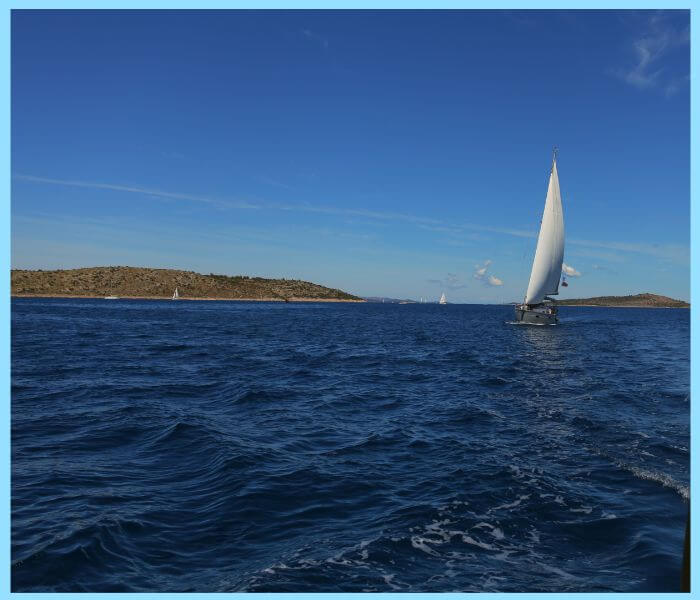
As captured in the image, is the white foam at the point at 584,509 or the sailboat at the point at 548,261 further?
the sailboat at the point at 548,261

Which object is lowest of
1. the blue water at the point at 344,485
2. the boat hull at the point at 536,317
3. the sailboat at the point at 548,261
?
the blue water at the point at 344,485

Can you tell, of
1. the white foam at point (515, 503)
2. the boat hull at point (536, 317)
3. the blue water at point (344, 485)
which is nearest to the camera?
the blue water at point (344, 485)

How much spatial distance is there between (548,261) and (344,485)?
7380 cm

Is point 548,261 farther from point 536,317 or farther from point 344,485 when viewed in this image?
point 344,485

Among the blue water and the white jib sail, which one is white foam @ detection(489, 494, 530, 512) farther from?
the white jib sail

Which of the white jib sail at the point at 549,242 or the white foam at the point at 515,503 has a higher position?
the white jib sail at the point at 549,242

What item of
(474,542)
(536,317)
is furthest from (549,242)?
(474,542)

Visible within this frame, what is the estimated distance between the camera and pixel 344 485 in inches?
490

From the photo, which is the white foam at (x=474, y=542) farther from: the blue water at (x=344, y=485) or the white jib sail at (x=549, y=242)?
the white jib sail at (x=549, y=242)

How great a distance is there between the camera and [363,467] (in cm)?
1380

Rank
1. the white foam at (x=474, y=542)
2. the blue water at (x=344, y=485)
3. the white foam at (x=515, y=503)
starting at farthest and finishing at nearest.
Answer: the white foam at (x=515, y=503) → the white foam at (x=474, y=542) → the blue water at (x=344, y=485)

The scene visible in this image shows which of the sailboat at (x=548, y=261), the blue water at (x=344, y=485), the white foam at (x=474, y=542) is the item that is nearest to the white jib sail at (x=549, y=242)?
the sailboat at (x=548, y=261)

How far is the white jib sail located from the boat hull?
200 centimetres

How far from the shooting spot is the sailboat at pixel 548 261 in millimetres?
76188
